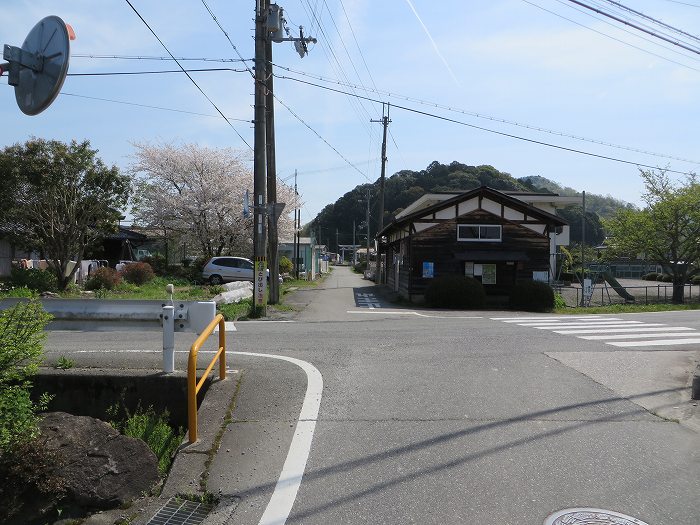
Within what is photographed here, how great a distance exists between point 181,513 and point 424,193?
222 ft

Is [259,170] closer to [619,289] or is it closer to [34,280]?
[34,280]

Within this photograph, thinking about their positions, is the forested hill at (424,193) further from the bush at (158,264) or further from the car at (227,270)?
the bush at (158,264)

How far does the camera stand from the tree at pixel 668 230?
32094mm

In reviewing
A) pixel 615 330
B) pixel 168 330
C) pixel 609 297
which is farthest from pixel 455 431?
pixel 609 297

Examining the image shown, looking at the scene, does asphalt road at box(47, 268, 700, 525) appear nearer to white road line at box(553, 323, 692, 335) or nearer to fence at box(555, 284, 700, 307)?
white road line at box(553, 323, 692, 335)

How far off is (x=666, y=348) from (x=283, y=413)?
791 centimetres

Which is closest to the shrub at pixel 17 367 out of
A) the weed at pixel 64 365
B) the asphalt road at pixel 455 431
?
the asphalt road at pixel 455 431

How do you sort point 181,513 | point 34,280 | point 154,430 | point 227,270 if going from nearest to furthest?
point 181,513 < point 154,430 < point 34,280 < point 227,270

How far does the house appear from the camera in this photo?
85.9 ft

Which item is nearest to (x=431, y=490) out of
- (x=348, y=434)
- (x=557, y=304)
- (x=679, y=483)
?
(x=348, y=434)

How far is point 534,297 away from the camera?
23969 mm

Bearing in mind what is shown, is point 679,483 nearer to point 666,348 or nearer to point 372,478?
point 372,478

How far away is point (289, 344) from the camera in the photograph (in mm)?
9820

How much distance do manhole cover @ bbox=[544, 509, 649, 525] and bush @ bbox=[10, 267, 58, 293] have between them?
20.3m
